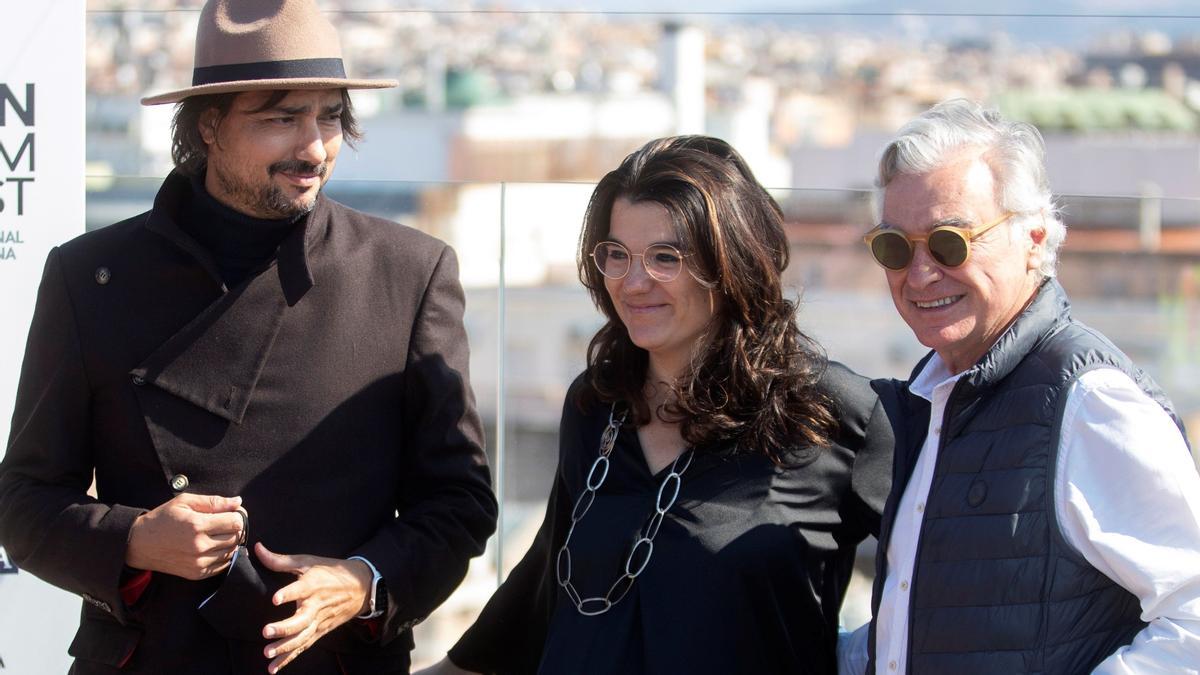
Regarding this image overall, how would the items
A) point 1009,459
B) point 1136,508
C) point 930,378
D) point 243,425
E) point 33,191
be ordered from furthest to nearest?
point 33,191
point 243,425
point 930,378
point 1009,459
point 1136,508

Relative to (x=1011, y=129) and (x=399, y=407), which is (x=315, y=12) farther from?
(x=1011, y=129)

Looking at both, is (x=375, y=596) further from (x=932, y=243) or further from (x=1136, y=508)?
(x=1136, y=508)

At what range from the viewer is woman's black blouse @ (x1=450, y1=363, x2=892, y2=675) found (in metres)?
2.10

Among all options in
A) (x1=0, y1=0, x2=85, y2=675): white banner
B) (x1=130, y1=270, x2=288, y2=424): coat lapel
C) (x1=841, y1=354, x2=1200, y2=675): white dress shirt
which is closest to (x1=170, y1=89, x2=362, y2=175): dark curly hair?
(x1=130, y1=270, x2=288, y2=424): coat lapel

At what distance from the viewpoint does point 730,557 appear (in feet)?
6.87

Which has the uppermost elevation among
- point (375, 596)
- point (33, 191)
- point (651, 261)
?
point (33, 191)

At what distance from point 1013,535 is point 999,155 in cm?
49

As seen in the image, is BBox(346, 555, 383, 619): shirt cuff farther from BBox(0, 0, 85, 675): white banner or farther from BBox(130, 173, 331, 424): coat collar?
BBox(0, 0, 85, 675): white banner

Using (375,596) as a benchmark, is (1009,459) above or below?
above

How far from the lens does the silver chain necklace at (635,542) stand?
7.06 feet

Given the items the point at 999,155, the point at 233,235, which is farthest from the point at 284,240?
the point at 999,155

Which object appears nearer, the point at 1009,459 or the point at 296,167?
the point at 1009,459

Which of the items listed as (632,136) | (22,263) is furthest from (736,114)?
(22,263)

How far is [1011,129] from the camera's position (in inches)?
75.2
